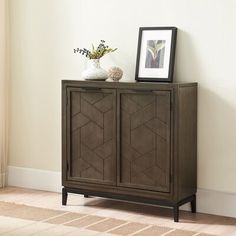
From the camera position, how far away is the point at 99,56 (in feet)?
16.4

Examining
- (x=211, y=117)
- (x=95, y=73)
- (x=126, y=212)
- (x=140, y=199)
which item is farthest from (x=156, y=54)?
(x=126, y=212)

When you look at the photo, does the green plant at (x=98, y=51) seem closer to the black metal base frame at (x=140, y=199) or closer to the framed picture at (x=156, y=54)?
the framed picture at (x=156, y=54)

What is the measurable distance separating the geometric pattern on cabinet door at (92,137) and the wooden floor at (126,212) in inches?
9.8

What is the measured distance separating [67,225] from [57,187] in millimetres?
1107

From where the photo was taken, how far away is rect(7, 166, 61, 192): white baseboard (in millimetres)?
5586

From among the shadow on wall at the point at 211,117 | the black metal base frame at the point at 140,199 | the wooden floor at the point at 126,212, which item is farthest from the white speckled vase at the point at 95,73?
the wooden floor at the point at 126,212

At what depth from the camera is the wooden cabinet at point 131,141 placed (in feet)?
15.0

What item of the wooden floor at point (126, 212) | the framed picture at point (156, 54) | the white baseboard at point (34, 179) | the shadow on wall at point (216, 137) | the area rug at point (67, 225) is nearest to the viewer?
the area rug at point (67, 225)

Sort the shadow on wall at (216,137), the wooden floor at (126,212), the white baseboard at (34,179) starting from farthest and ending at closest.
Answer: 1. the white baseboard at (34,179)
2. the shadow on wall at (216,137)
3. the wooden floor at (126,212)

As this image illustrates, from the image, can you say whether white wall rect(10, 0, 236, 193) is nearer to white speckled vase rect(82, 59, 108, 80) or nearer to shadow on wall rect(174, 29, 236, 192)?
shadow on wall rect(174, 29, 236, 192)

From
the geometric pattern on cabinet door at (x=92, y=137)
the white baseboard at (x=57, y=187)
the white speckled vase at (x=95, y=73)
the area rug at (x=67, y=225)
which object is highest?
the white speckled vase at (x=95, y=73)

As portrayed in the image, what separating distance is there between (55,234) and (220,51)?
5.94ft

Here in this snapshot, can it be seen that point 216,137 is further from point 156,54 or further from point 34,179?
point 34,179

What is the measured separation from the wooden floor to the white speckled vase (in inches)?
40.8
